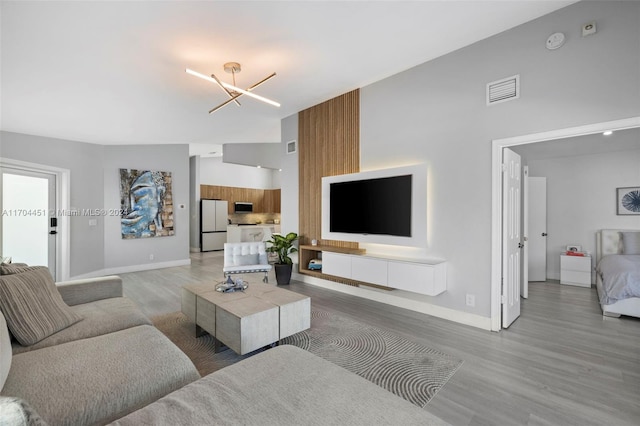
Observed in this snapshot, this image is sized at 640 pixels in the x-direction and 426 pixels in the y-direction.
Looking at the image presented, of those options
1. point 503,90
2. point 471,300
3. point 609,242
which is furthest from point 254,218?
point 609,242

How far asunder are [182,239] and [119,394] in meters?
5.98

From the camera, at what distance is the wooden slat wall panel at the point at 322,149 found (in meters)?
4.33

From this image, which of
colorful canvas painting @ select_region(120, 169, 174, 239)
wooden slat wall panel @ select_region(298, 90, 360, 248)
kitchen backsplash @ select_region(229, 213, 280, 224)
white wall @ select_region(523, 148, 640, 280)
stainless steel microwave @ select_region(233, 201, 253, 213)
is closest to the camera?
wooden slat wall panel @ select_region(298, 90, 360, 248)

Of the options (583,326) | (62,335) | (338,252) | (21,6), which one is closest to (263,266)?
(338,252)

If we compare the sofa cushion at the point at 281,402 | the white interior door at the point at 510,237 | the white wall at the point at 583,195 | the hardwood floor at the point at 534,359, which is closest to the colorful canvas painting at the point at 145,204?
the hardwood floor at the point at 534,359

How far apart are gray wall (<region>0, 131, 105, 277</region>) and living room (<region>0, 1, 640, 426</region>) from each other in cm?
2

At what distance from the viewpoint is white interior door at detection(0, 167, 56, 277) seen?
13.0 ft

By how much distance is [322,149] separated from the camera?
4750 millimetres

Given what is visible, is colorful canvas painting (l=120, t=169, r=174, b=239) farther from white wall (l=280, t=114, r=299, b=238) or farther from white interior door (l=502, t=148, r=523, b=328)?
white interior door (l=502, t=148, r=523, b=328)

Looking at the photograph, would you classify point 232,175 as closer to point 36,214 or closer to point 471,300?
point 36,214

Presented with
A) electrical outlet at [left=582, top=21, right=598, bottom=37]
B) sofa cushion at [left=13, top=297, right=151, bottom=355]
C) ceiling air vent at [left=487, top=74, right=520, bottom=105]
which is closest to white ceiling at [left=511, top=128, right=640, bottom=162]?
ceiling air vent at [left=487, top=74, right=520, bottom=105]

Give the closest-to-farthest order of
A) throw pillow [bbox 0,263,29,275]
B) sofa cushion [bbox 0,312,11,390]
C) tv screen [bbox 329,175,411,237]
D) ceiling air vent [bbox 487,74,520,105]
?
1. sofa cushion [bbox 0,312,11,390]
2. throw pillow [bbox 0,263,29,275]
3. ceiling air vent [bbox 487,74,520,105]
4. tv screen [bbox 329,175,411,237]

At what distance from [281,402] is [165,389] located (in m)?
0.68

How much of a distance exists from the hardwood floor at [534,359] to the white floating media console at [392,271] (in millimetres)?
369
